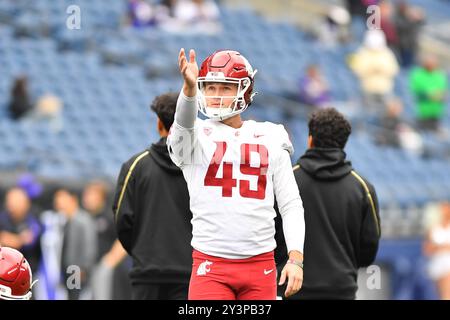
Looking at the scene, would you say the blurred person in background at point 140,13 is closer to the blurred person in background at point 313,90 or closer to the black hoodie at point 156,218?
the blurred person in background at point 313,90

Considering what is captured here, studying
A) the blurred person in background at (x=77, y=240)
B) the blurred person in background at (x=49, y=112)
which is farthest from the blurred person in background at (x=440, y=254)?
the blurred person in background at (x=49, y=112)

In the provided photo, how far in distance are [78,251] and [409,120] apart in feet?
26.6

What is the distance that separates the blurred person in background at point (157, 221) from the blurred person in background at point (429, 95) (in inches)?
471

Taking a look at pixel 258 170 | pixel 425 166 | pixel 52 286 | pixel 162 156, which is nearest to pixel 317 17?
pixel 425 166

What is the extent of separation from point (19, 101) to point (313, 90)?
4.63m

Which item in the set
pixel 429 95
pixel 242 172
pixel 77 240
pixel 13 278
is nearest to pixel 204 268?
pixel 242 172

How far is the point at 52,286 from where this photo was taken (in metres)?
13.3

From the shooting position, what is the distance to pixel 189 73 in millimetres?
5723

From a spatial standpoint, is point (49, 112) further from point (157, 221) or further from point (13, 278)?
point (13, 278)

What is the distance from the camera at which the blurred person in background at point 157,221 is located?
24.7ft

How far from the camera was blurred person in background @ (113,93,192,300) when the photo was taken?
24.7 ft

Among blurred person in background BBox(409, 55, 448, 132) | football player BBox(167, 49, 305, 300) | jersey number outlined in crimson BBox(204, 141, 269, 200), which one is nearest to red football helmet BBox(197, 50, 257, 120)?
football player BBox(167, 49, 305, 300)

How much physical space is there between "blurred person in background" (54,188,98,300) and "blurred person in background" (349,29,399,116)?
23.3ft
